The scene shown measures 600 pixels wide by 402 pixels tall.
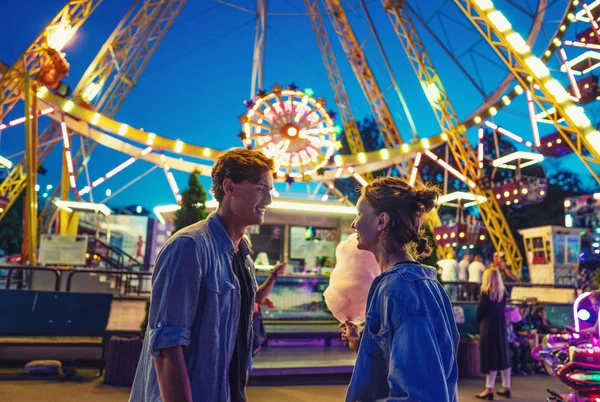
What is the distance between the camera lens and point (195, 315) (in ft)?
6.21

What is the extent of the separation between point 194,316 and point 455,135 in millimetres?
23672

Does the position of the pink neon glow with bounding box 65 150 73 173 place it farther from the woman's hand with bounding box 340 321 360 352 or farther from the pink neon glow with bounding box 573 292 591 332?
the woman's hand with bounding box 340 321 360 352

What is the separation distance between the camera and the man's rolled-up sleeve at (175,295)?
1.78 m

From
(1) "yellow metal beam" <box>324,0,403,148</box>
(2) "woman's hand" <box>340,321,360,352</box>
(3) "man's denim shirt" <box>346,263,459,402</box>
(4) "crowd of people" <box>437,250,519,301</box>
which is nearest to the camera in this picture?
(3) "man's denim shirt" <box>346,263,459,402</box>

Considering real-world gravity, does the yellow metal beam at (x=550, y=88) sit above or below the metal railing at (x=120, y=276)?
above

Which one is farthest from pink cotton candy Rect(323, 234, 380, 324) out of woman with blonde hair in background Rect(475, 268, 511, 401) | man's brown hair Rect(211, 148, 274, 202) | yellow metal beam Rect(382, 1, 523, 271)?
yellow metal beam Rect(382, 1, 523, 271)

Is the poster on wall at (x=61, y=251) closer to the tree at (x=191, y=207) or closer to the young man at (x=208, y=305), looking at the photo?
the tree at (x=191, y=207)

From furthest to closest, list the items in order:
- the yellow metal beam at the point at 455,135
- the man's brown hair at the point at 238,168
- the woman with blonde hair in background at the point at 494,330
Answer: the yellow metal beam at the point at 455,135
the woman with blonde hair in background at the point at 494,330
the man's brown hair at the point at 238,168

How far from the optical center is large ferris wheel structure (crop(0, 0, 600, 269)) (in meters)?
14.5

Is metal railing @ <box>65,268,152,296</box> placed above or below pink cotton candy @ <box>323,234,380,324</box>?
below

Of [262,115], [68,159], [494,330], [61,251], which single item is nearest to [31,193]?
[61,251]

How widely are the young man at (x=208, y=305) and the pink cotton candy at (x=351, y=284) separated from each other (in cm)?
75

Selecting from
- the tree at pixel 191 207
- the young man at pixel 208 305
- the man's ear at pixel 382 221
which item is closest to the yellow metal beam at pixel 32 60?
the tree at pixel 191 207

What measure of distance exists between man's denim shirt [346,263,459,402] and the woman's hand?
687 millimetres
